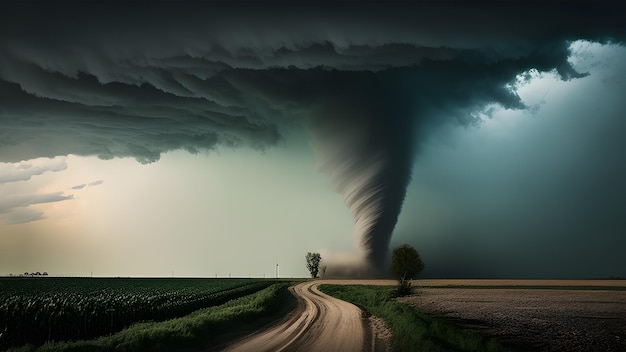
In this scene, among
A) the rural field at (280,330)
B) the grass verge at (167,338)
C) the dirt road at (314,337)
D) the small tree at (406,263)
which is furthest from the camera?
the small tree at (406,263)

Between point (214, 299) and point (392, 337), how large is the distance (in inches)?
1612

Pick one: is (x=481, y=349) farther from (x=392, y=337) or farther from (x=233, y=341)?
(x=233, y=341)

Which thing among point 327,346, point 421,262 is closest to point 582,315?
point 327,346

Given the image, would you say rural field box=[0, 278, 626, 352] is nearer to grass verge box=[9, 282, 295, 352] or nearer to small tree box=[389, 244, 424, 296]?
grass verge box=[9, 282, 295, 352]

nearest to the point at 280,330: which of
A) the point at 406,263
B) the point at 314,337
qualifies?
the point at 314,337

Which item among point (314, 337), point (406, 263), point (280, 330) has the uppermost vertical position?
point (406, 263)

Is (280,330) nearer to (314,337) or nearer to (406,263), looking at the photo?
(314,337)

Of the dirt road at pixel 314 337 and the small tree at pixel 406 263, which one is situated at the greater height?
the small tree at pixel 406 263

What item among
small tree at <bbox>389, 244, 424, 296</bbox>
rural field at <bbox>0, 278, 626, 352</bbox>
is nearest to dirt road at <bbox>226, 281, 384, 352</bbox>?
rural field at <bbox>0, 278, 626, 352</bbox>

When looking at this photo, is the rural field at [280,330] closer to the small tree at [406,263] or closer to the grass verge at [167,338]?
the grass verge at [167,338]

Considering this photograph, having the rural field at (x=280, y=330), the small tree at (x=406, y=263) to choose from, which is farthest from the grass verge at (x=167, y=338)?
the small tree at (x=406, y=263)

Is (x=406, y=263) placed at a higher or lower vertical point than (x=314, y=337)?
higher

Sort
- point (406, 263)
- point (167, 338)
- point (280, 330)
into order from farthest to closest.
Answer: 1. point (406, 263)
2. point (280, 330)
3. point (167, 338)

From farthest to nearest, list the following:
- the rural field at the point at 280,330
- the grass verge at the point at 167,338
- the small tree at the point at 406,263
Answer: the small tree at the point at 406,263, the rural field at the point at 280,330, the grass verge at the point at 167,338
